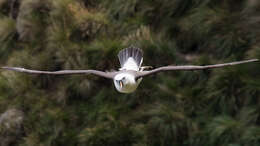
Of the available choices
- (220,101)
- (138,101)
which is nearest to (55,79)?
(138,101)

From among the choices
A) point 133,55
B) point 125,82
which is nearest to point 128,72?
point 125,82

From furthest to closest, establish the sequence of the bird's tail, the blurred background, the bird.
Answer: the blurred background → the bird's tail → the bird

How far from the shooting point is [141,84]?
7426 mm

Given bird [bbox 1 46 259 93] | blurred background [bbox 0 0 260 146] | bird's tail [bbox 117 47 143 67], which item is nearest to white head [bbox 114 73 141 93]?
bird [bbox 1 46 259 93]

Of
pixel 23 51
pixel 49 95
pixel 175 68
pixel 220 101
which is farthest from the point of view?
pixel 23 51

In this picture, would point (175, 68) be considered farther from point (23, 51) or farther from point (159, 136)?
point (23, 51)

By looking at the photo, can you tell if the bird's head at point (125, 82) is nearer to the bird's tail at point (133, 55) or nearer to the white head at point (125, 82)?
the white head at point (125, 82)

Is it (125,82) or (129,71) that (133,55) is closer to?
(129,71)

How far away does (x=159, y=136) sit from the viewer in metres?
6.84

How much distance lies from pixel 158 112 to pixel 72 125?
5.04ft

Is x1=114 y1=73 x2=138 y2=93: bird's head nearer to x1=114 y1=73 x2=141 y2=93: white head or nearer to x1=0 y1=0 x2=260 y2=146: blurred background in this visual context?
x1=114 y1=73 x2=141 y2=93: white head

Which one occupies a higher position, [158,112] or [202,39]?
[202,39]

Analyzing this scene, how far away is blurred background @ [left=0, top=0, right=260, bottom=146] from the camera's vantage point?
6738 mm

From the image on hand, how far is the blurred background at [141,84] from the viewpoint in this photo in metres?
6.74
